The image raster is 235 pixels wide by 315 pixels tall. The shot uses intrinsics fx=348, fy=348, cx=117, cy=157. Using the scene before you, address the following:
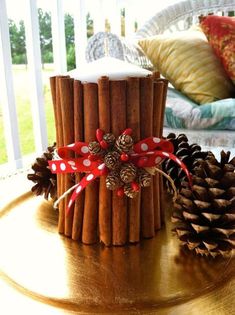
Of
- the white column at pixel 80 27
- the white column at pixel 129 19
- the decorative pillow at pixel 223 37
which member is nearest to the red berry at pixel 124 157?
the decorative pillow at pixel 223 37

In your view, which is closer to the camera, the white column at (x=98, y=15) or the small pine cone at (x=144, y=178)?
the small pine cone at (x=144, y=178)

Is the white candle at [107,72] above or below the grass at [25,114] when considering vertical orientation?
above

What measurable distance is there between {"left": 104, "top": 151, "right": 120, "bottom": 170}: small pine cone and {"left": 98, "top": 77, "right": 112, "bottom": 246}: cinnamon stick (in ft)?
0.09

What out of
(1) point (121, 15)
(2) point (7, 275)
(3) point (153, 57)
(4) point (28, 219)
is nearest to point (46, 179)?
(4) point (28, 219)

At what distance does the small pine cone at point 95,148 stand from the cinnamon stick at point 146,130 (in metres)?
0.06

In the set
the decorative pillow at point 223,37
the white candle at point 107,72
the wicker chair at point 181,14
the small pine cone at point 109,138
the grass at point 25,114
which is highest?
the wicker chair at point 181,14

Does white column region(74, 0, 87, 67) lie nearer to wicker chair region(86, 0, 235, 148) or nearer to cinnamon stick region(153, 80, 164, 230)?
wicker chair region(86, 0, 235, 148)

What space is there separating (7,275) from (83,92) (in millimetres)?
228

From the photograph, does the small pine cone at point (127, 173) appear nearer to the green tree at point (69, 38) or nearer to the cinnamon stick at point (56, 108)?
the cinnamon stick at point (56, 108)

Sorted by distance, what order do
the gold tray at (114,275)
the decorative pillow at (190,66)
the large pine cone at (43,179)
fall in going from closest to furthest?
the gold tray at (114,275) < the large pine cone at (43,179) < the decorative pillow at (190,66)

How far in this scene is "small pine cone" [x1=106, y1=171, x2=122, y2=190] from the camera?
16.1 inches

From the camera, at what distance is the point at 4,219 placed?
1.72ft

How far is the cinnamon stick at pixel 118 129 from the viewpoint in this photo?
15.8 inches

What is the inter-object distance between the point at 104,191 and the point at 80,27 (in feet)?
4.86
